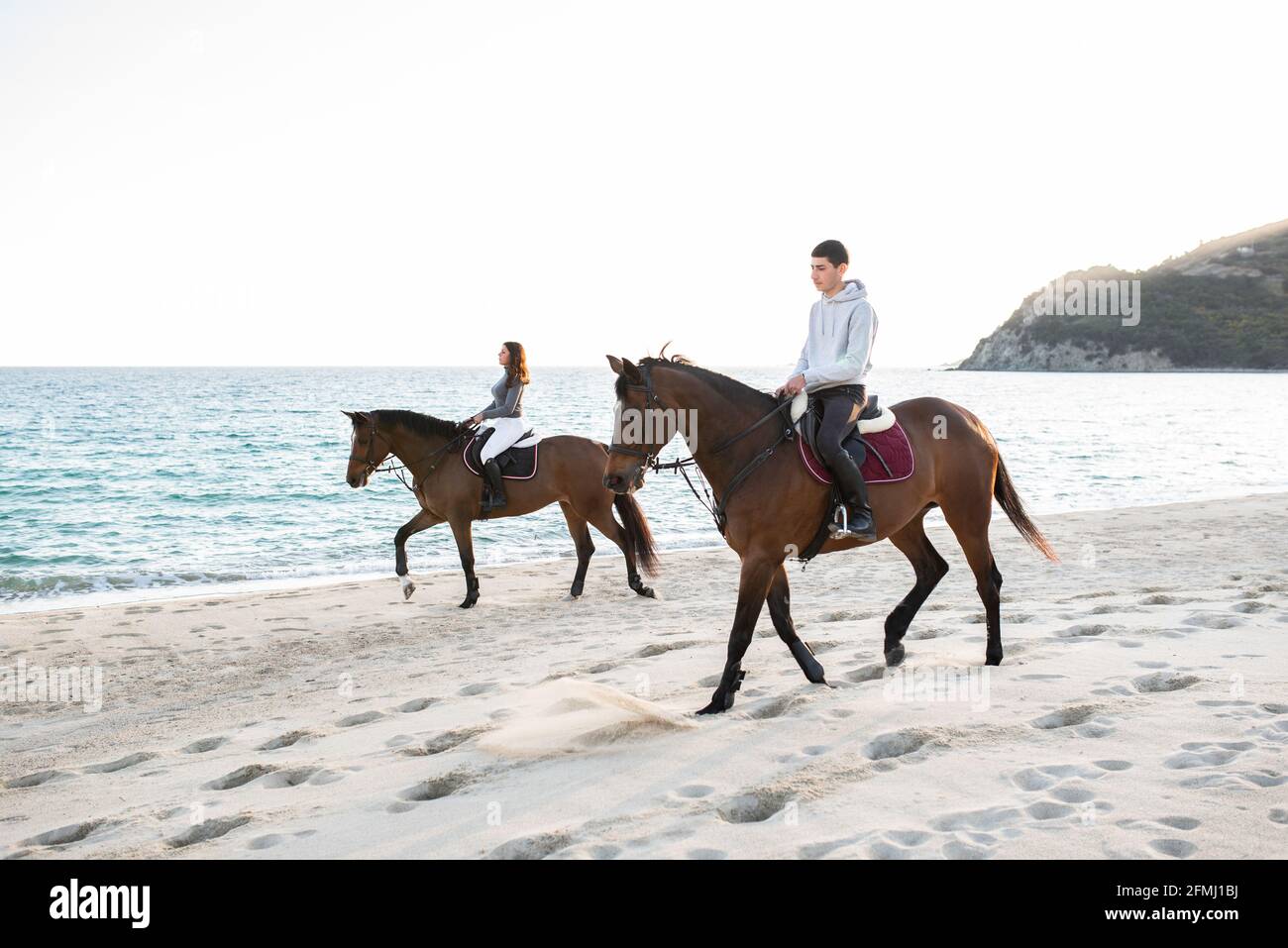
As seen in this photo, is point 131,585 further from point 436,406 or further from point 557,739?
point 436,406

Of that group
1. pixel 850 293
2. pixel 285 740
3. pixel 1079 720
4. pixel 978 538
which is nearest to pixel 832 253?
pixel 850 293

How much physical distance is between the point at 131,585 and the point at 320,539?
4.50m

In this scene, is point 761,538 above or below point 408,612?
above

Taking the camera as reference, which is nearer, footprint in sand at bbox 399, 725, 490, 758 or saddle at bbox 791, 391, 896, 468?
footprint in sand at bbox 399, 725, 490, 758

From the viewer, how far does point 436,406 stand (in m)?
65.8

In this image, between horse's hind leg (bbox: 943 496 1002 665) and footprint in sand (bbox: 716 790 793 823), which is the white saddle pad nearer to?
horse's hind leg (bbox: 943 496 1002 665)

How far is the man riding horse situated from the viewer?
596 cm

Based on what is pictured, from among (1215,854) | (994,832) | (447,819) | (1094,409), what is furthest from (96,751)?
(1094,409)

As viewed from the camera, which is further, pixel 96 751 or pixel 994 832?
pixel 96 751

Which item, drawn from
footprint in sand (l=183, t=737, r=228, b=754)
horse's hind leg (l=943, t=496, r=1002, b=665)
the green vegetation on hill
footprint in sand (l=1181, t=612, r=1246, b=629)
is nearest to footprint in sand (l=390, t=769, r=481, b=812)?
footprint in sand (l=183, t=737, r=228, b=754)

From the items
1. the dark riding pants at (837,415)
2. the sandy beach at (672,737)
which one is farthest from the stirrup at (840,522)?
the sandy beach at (672,737)

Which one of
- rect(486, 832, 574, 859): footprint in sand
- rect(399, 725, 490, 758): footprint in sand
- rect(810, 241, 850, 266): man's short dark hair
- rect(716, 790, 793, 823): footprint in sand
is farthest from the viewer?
rect(810, 241, 850, 266): man's short dark hair

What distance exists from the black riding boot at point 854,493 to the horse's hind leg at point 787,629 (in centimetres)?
59

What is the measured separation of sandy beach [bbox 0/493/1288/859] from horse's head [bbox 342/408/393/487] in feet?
6.36
